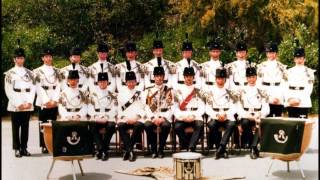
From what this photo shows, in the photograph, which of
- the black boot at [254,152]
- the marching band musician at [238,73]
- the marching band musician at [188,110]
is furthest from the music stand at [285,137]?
the marching band musician at [238,73]

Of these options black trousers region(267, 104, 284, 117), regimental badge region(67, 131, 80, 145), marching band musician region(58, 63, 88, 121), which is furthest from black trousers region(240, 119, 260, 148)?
regimental badge region(67, 131, 80, 145)

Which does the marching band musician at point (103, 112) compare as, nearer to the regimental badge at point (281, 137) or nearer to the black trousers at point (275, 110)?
the black trousers at point (275, 110)

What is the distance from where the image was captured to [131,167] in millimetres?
9086

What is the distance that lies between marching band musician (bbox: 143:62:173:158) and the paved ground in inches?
11.8

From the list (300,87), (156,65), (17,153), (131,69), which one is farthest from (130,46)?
(300,87)

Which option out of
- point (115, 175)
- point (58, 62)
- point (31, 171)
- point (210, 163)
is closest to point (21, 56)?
point (31, 171)

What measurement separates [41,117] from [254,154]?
350 cm

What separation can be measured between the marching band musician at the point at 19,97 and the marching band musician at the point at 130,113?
1477 mm

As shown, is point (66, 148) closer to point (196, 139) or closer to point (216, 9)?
point (196, 139)

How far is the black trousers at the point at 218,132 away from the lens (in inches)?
378

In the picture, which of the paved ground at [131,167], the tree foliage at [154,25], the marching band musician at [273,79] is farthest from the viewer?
the tree foliage at [154,25]

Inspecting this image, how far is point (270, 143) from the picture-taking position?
815cm

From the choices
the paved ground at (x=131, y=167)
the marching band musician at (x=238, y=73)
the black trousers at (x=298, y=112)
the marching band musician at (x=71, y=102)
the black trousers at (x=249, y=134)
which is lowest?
the paved ground at (x=131, y=167)

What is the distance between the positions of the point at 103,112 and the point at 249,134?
2371mm
